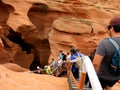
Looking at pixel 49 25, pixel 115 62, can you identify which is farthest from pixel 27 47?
pixel 115 62

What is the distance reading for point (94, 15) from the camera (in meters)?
16.3

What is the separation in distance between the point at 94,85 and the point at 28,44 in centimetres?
1430

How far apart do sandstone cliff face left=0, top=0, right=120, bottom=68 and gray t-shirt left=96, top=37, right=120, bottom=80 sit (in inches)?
383

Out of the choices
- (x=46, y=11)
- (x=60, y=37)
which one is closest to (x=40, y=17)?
(x=46, y=11)

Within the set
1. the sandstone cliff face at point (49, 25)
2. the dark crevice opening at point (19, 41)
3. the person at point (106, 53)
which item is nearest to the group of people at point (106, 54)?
the person at point (106, 53)

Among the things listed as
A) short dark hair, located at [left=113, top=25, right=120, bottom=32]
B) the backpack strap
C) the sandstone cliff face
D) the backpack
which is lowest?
the sandstone cliff face

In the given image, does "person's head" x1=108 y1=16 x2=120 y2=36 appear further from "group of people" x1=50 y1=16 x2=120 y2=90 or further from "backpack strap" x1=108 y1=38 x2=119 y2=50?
"backpack strap" x1=108 y1=38 x2=119 y2=50

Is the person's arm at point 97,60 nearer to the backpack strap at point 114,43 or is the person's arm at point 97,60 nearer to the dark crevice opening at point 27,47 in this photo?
the backpack strap at point 114,43

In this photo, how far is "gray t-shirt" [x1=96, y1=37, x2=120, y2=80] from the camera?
3.64 meters

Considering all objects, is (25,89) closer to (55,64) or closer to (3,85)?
(3,85)

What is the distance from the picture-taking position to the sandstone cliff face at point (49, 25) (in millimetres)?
14078

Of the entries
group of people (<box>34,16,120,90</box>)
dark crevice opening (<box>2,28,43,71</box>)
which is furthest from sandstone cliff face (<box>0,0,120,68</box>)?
group of people (<box>34,16,120,90</box>)

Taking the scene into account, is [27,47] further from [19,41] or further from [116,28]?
[116,28]

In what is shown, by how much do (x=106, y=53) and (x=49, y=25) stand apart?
44.2ft
